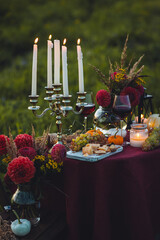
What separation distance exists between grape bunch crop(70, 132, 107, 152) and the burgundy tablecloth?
113 millimetres

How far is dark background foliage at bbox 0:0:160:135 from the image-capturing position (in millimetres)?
7371

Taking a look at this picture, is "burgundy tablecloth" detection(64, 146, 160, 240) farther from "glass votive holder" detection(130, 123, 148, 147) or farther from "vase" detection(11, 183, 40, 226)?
"vase" detection(11, 183, 40, 226)

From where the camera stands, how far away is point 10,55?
9.87 metres

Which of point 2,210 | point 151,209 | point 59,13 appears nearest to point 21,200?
point 2,210

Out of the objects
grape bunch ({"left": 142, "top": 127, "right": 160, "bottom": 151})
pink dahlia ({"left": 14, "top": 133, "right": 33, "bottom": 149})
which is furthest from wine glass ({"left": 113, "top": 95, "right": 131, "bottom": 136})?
pink dahlia ({"left": 14, "top": 133, "right": 33, "bottom": 149})

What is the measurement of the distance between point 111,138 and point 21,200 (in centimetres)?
76

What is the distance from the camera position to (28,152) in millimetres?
2064

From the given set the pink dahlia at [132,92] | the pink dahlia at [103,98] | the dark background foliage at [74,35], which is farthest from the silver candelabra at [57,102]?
the dark background foliage at [74,35]

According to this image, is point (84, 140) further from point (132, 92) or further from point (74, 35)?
point (74, 35)

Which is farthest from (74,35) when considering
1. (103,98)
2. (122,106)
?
(122,106)

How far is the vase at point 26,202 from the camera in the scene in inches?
81.3

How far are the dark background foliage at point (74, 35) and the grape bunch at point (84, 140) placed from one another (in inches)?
157

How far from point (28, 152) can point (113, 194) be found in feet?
2.01

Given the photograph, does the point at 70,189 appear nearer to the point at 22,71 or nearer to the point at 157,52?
the point at 22,71
